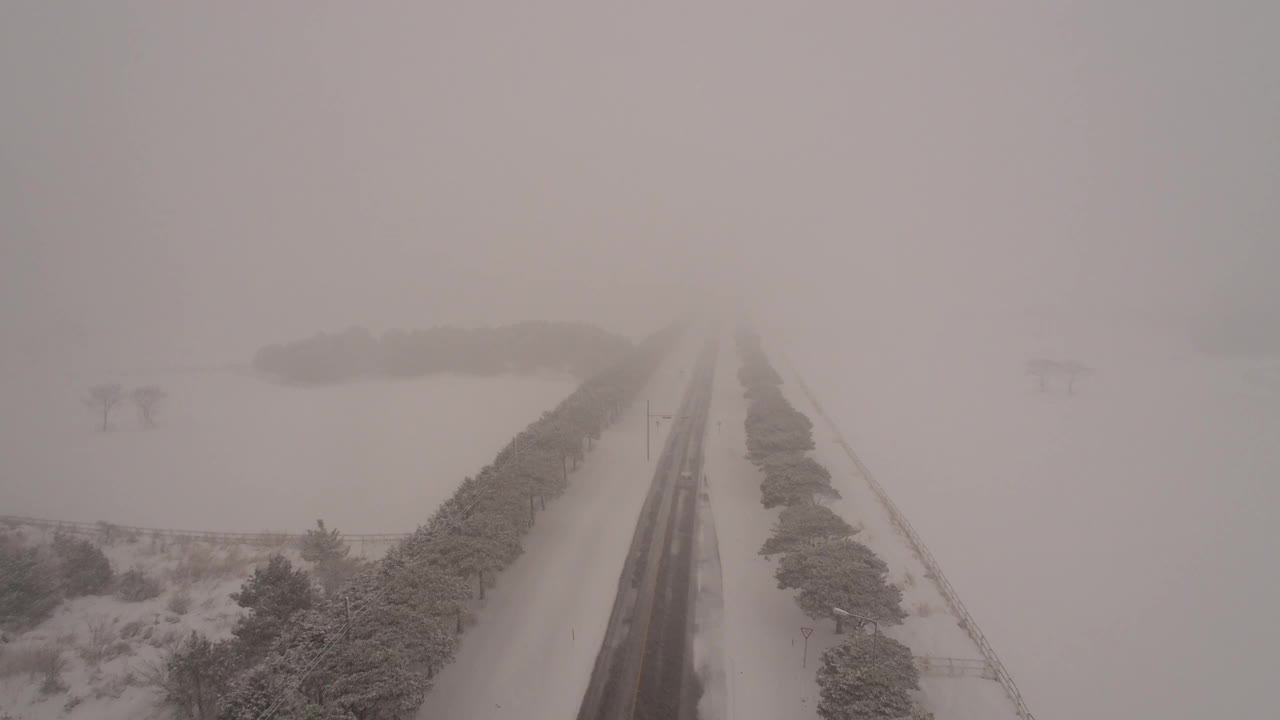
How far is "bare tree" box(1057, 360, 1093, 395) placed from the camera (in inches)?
4048

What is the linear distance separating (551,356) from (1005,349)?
130107 mm

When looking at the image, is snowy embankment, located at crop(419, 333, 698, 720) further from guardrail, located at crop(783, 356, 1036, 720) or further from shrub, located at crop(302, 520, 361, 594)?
guardrail, located at crop(783, 356, 1036, 720)

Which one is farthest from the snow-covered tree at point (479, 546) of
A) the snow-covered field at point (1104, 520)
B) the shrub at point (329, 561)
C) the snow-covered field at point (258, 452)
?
the snow-covered field at point (1104, 520)

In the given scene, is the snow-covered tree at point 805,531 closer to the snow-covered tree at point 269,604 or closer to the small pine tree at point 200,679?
the snow-covered tree at point 269,604

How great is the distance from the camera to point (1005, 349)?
151m

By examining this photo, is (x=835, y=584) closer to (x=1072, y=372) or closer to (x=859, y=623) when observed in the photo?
(x=859, y=623)

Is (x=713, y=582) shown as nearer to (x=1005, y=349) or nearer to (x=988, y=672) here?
(x=988, y=672)

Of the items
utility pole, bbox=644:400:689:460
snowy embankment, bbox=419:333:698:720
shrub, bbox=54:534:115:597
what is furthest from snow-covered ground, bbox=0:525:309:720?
utility pole, bbox=644:400:689:460

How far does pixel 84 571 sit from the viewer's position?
3741cm

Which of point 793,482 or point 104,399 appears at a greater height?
point 104,399

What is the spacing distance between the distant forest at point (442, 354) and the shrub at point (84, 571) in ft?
260

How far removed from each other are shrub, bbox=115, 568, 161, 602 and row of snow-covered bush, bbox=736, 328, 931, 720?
4480 cm

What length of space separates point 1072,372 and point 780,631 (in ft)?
342

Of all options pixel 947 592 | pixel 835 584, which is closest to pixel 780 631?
pixel 835 584
